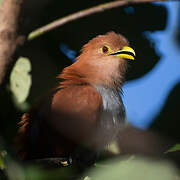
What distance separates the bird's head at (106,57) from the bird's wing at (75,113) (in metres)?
0.87

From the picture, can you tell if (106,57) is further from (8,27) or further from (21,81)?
(8,27)

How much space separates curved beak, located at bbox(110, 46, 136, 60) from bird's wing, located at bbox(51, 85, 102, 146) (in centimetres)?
96

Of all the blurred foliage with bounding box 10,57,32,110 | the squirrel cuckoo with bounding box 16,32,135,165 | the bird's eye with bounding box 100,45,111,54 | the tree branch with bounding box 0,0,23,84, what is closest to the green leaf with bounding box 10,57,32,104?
the blurred foliage with bounding box 10,57,32,110

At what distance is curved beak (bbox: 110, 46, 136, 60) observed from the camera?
427 centimetres

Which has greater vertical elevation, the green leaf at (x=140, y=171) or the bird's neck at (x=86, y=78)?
the bird's neck at (x=86, y=78)

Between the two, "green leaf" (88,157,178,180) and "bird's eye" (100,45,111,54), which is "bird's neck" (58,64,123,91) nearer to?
"bird's eye" (100,45,111,54)

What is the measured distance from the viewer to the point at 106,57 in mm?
4559

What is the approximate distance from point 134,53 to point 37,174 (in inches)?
134

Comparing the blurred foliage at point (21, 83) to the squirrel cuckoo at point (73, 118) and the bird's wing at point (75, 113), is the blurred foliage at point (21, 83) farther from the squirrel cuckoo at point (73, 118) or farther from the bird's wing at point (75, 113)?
the bird's wing at point (75, 113)

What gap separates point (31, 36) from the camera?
3861 mm

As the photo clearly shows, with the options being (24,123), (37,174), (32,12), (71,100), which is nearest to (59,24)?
(32,12)

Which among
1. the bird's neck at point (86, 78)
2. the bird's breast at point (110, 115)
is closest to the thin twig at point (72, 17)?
the bird's neck at point (86, 78)

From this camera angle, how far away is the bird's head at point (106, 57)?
14.5 feet

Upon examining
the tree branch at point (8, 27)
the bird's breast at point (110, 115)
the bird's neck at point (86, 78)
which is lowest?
the bird's breast at point (110, 115)
